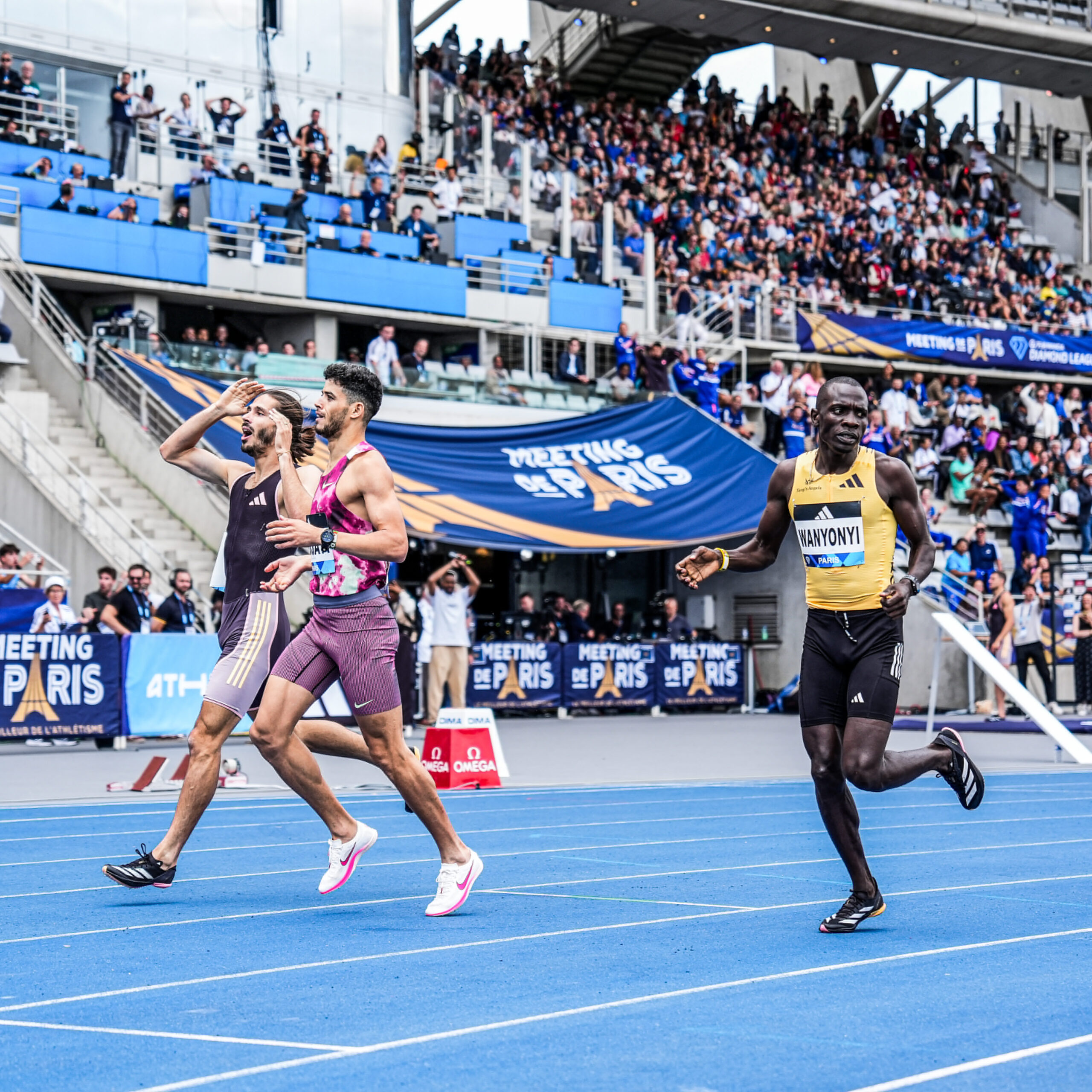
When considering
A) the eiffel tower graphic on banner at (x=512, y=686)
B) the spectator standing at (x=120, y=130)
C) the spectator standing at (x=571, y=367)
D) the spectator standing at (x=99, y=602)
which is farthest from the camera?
the spectator standing at (x=571, y=367)

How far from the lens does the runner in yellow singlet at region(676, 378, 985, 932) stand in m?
7.37

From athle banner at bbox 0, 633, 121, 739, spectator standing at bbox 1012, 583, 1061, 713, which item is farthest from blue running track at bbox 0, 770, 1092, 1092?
spectator standing at bbox 1012, 583, 1061, 713

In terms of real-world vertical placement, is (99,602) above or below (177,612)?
above

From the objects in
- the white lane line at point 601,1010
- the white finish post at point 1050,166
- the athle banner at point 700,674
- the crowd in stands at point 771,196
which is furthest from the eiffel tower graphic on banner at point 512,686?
the white finish post at point 1050,166

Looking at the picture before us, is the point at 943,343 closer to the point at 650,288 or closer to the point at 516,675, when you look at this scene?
the point at 650,288

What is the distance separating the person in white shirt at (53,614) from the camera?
19.2 meters

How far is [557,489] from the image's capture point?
26031 mm

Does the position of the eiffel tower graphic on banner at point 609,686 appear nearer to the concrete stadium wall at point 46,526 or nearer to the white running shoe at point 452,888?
the concrete stadium wall at point 46,526

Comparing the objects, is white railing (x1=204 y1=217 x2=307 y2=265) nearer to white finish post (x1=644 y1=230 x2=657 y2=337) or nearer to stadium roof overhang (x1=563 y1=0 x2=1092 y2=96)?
white finish post (x1=644 y1=230 x2=657 y2=337)

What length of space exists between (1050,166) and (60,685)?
1482 inches

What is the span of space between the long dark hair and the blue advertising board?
10695mm

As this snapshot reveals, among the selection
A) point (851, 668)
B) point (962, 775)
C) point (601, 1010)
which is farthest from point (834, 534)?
point (601, 1010)

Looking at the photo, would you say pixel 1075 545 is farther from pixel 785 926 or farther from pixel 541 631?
pixel 785 926

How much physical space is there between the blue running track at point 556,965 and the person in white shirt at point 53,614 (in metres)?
8.01
